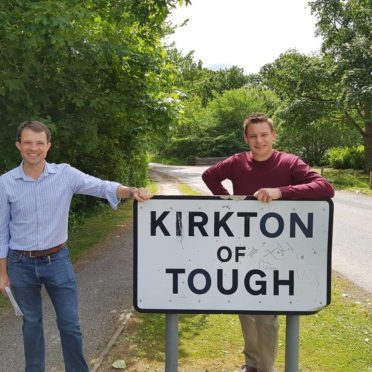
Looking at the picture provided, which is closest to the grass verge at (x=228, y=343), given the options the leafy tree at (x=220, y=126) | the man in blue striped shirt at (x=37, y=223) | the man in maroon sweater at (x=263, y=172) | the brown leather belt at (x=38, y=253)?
the man in maroon sweater at (x=263, y=172)

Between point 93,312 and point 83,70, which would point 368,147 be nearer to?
point 83,70

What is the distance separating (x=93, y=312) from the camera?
16.3ft

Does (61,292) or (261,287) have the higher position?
(261,287)

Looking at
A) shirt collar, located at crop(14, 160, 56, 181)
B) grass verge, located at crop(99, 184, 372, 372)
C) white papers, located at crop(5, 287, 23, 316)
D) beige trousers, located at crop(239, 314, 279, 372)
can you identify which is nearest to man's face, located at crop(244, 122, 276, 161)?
beige trousers, located at crop(239, 314, 279, 372)

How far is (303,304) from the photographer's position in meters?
2.07

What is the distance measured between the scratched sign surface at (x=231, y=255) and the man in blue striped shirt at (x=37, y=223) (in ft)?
2.22

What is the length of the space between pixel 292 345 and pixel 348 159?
1159 inches

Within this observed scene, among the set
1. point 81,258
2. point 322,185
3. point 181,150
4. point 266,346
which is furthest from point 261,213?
point 181,150

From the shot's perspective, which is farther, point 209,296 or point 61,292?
point 61,292

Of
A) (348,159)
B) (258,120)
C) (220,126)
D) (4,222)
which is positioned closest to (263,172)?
(258,120)

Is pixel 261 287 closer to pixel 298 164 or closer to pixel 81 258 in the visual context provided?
pixel 298 164

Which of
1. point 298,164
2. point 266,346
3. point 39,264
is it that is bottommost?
point 266,346

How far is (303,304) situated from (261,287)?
203 mm

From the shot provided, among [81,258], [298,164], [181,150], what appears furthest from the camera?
Answer: [181,150]
